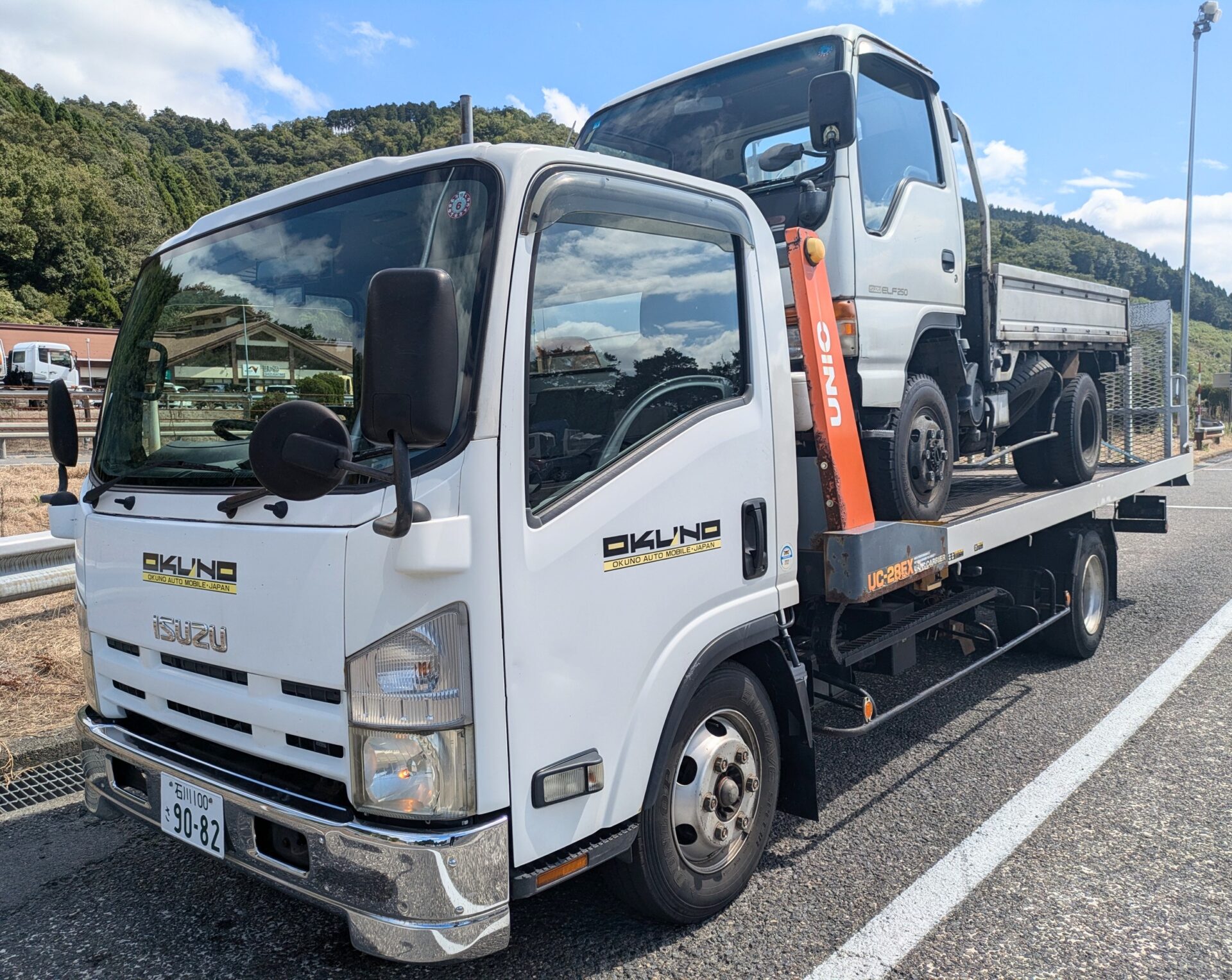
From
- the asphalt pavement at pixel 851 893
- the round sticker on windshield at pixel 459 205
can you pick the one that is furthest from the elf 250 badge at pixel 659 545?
the asphalt pavement at pixel 851 893

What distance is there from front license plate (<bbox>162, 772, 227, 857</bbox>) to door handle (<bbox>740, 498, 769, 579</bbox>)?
5.38 ft

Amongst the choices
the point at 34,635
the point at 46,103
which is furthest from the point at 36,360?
the point at 46,103

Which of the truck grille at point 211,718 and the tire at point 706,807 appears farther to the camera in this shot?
the tire at point 706,807

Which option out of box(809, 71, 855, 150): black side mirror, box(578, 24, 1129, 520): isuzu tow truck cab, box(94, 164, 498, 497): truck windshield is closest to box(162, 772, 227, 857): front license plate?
box(94, 164, 498, 497): truck windshield

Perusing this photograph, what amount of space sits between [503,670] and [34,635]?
459 cm

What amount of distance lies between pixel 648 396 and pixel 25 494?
31.0ft

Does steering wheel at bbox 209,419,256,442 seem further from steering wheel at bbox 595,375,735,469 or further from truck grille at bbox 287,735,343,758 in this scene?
steering wheel at bbox 595,375,735,469

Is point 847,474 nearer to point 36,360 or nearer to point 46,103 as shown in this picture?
point 36,360

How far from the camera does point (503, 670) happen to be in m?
2.12

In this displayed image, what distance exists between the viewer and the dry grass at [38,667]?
172 inches

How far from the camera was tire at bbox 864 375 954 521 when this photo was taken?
3.81 meters

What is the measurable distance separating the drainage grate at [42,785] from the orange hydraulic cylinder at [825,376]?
3396mm

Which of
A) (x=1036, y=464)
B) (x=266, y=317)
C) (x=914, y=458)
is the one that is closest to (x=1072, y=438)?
(x=1036, y=464)

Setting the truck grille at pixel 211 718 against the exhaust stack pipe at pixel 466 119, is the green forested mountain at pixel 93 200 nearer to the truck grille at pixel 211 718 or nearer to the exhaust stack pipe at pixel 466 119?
the exhaust stack pipe at pixel 466 119
